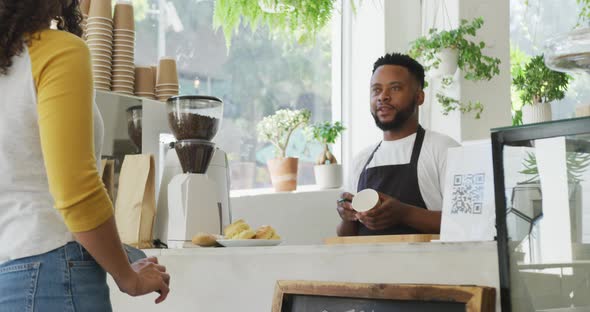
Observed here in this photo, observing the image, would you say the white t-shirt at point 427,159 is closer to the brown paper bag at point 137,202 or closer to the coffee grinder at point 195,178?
the coffee grinder at point 195,178

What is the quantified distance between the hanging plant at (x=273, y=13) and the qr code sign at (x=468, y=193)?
226 cm

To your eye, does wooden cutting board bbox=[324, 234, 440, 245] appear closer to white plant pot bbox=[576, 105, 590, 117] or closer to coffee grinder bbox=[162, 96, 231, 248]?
coffee grinder bbox=[162, 96, 231, 248]

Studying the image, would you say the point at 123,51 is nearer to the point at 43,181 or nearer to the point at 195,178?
the point at 195,178

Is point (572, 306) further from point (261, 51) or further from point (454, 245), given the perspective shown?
point (261, 51)

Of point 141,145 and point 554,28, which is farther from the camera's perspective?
point 554,28

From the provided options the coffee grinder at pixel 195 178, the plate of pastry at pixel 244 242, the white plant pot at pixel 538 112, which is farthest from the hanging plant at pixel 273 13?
the plate of pastry at pixel 244 242

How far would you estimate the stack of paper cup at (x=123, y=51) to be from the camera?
9.23 ft

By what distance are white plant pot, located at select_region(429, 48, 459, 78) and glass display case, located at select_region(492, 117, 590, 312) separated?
242 cm

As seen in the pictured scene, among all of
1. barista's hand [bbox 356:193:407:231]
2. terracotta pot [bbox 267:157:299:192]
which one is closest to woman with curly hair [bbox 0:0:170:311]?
barista's hand [bbox 356:193:407:231]

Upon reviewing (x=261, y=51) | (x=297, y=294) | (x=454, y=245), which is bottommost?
(x=297, y=294)

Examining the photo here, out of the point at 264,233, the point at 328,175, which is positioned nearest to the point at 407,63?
the point at 328,175

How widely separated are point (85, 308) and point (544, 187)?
2.66 feet

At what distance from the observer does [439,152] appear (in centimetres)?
309

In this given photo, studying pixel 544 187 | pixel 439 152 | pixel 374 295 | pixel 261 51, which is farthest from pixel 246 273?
pixel 261 51
